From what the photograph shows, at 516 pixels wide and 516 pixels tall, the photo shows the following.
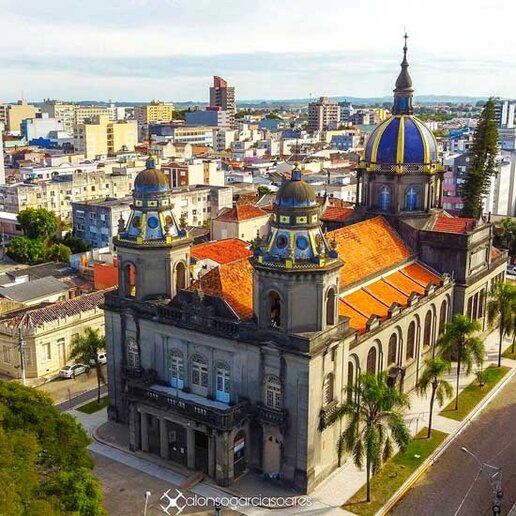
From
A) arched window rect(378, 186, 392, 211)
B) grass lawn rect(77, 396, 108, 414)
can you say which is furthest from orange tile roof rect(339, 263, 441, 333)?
grass lawn rect(77, 396, 108, 414)

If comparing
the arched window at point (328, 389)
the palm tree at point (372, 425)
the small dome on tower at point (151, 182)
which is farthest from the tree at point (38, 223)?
the palm tree at point (372, 425)

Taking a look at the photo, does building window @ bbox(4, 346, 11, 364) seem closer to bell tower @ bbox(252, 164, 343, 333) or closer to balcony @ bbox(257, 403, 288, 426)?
balcony @ bbox(257, 403, 288, 426)

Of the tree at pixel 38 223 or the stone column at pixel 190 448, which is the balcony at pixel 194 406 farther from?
the tree at pixel 38 223

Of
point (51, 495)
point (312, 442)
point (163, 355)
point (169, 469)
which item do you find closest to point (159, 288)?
point (163, 355)

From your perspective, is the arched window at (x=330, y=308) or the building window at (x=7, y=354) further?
the building window at (x=7, y=354)

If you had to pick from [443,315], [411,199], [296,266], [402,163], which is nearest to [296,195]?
[296,266]

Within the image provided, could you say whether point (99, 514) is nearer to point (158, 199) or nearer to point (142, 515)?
point (142, 515)

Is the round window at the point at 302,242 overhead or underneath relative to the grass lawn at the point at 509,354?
overhead
